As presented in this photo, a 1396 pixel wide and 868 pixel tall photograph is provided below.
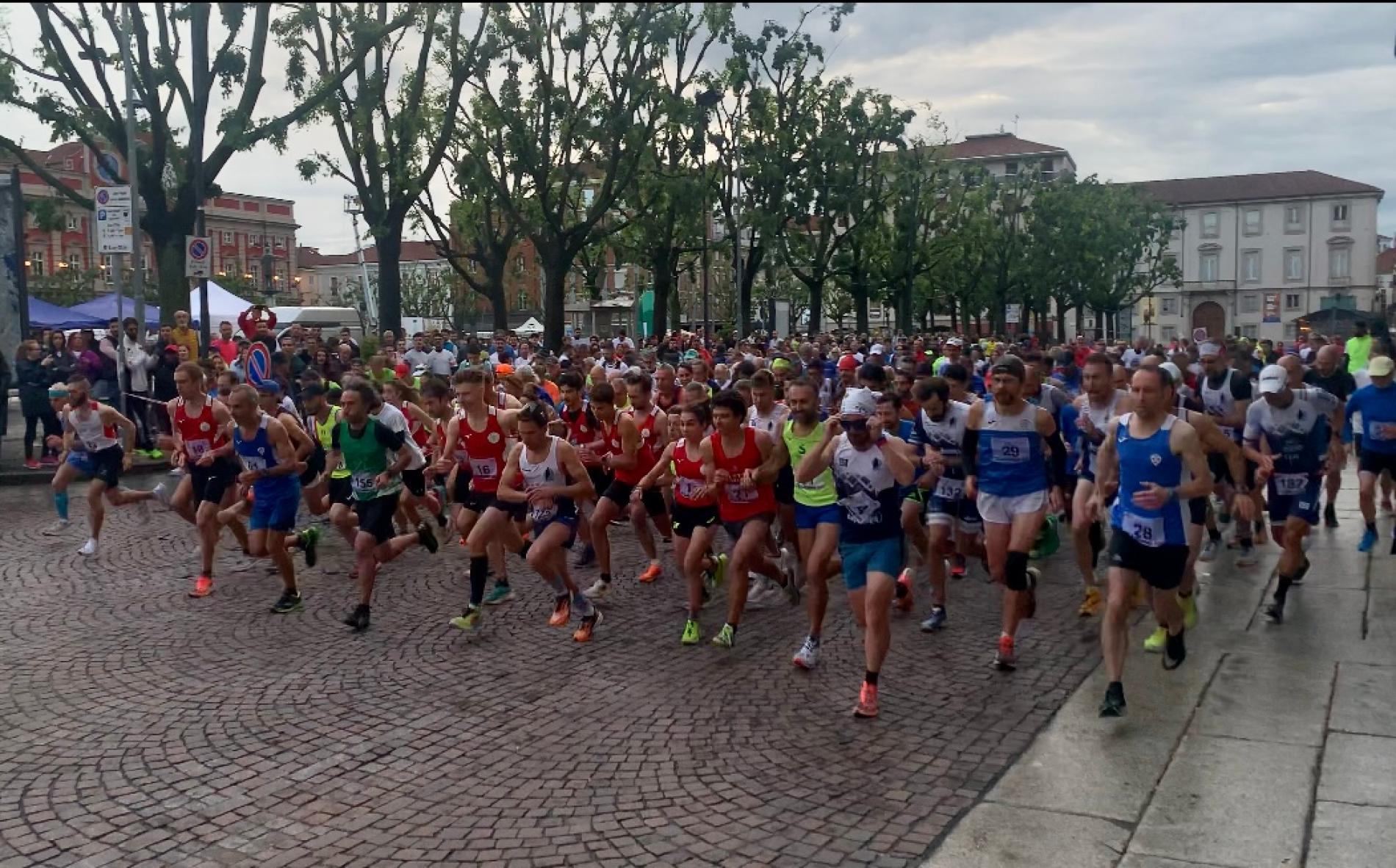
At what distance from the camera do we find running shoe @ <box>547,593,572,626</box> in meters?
8.02

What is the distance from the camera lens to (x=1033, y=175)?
58000 mm

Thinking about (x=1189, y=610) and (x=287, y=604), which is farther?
(x=287, y=604)

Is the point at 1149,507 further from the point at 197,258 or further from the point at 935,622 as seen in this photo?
the point at 197,258

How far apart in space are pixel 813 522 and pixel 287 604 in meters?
4.17

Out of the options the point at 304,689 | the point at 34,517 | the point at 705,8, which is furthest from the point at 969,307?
the point at 304,689

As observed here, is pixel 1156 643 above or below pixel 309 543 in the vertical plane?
below

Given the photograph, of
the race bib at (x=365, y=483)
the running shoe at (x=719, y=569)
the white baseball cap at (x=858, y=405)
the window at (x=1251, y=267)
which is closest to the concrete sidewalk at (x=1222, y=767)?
the white baseball cap at (x=858, y=405)

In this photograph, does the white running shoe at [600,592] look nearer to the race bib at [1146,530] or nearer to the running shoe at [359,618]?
the running shoe at [359,618]

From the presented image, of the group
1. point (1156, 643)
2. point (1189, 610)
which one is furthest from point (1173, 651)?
point (1156, 643)

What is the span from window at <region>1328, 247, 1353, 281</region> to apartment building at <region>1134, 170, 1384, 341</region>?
0.22ft

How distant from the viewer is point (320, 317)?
3969 centimetres

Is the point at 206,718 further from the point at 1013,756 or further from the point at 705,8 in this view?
the point at 705,8

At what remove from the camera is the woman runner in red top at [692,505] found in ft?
24.9

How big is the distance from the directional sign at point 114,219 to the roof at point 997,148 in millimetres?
91050
